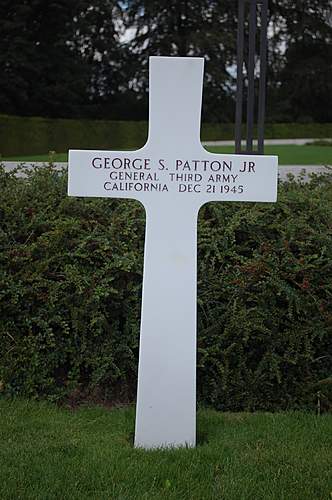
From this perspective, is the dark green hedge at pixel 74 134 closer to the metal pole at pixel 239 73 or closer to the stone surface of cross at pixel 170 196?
the metal pole at pixel 239 73

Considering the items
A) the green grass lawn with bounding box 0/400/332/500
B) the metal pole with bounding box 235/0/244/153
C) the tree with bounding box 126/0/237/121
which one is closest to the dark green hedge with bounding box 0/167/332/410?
the green grass lawn with bounding box 0/400/332/500

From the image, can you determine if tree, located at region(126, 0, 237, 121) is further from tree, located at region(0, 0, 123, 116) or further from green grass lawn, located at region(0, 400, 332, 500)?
green grass lawn, located at region(0, 400, 332, 500)

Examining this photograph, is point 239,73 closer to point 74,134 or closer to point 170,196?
point 170,196

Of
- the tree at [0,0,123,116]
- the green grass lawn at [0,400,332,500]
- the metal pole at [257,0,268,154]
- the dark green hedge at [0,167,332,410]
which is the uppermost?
the tree at [0,0,123,116]

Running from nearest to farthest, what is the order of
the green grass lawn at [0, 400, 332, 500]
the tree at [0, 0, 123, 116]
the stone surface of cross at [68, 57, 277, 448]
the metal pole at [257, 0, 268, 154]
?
1. the green grass lawn at [0, 400, 332, 500]
2. the stone surface of cross at [68, 57, 277, 448]
3. the metal pole at [257, 0, 268, 154]
4. the tree at [0, 0, 123, 116]

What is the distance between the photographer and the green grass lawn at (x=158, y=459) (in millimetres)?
2848

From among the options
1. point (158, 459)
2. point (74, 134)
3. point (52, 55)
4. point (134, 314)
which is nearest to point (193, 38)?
point (52, 55)

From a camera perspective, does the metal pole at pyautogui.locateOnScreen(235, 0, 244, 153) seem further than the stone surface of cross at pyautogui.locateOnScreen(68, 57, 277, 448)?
Yes

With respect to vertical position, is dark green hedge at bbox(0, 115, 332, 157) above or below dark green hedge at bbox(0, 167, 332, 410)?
above

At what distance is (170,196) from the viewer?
327cm

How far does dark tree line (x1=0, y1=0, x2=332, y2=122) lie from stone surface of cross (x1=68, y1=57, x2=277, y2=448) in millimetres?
30618

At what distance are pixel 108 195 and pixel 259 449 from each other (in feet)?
4.58

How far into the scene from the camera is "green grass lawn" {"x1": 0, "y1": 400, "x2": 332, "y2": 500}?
2.85 metres

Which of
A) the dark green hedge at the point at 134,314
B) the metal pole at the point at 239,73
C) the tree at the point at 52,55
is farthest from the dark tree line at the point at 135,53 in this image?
the dark green hedge at the point at 134,314
